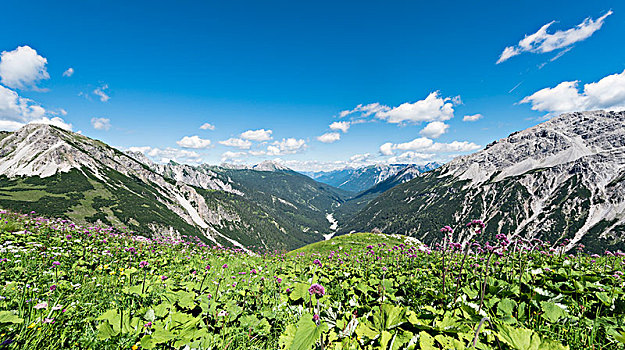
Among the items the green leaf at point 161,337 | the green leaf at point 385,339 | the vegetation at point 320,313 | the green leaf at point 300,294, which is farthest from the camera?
the green leaf at point 300,294

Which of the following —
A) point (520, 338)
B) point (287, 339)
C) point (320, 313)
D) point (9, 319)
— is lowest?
point (320, 313)

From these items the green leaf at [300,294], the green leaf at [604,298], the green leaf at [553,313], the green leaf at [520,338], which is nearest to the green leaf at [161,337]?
the green leaf at [300,294]

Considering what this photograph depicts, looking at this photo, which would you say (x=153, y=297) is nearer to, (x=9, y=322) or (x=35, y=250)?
(x=9, y=322)

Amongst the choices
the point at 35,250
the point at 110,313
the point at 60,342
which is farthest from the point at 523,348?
the point at 35,250

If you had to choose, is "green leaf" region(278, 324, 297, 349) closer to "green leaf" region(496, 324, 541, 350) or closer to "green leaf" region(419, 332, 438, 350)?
"green leaf" region(419, 332, 438, 350)

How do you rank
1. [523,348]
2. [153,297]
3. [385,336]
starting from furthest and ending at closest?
[153,297]
[385,336]
[523,348]

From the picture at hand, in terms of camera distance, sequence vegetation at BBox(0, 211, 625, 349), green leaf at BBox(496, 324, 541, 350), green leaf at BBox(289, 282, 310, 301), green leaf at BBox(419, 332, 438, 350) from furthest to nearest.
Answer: green leaf at BBox(289, 282, 310, 301)
vegetation at BBox(0, 211, 625, 349)
green leaf at BBox(419, 332, 438, 350)
green leaf at BBox(496, 324, 541, 350)

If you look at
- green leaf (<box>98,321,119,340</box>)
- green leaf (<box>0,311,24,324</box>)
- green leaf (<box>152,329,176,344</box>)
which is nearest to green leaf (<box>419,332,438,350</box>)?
green leaf (<box>152,329,176,344</box>)

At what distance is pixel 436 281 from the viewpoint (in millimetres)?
7191

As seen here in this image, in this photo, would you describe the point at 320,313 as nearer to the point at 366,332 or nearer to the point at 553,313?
the point at 366,332

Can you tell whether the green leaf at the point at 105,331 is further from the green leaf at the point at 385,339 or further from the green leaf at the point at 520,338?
the green leaf at the point at 520,338

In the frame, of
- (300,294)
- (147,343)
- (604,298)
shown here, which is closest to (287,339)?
(300,294)

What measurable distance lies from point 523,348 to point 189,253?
48.6 ft

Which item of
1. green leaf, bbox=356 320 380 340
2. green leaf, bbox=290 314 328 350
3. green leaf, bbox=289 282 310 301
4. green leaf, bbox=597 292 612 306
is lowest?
green leaf, bbox=289 282 310 301
